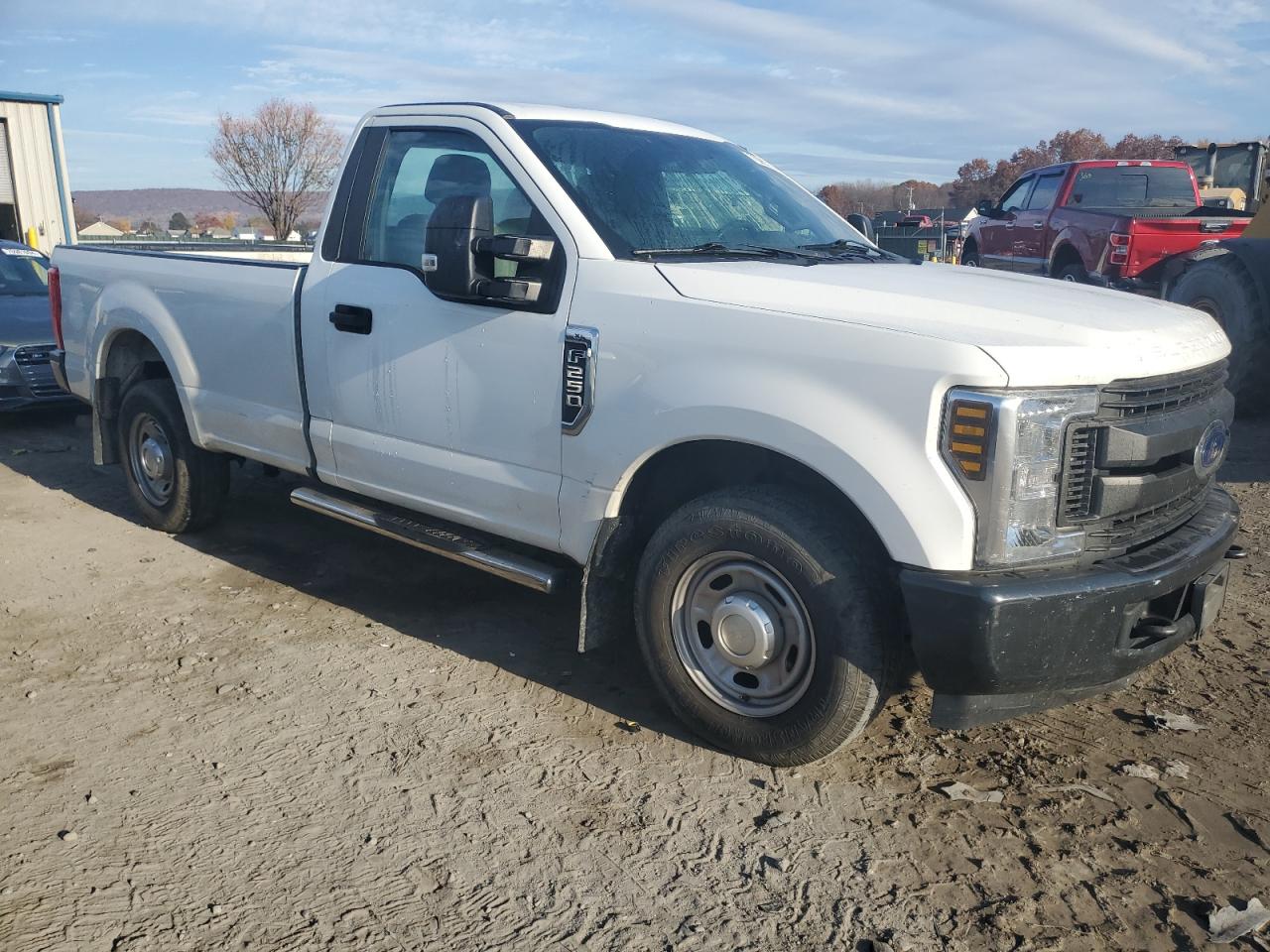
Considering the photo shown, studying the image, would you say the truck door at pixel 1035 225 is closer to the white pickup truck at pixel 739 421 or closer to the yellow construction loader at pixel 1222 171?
the yellow construction loader at pixel 1222 171

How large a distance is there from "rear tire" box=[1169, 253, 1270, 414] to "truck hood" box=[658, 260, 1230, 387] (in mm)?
4760

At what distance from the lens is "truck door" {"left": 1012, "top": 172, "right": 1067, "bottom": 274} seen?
526 inches

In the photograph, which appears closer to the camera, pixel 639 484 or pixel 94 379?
pixel 639 484

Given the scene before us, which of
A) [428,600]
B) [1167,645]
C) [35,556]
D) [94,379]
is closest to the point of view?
[1167,645]

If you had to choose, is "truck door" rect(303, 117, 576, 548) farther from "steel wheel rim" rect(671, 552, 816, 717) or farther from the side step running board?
"steel wheel rim" rect(671, 552, 816, 717)

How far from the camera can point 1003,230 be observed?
569 inches

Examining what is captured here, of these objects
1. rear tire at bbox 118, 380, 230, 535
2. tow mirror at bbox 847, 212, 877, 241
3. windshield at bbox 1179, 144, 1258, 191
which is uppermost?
windshield at bbox 1179, 144, 1258, 191

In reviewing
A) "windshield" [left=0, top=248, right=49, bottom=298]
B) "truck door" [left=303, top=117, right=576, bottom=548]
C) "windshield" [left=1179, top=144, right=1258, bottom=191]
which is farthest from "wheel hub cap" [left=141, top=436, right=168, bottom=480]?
"windshield" [left=1179, top=144, right=1258, bottom=191]

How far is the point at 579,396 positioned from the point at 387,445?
3.59 ft

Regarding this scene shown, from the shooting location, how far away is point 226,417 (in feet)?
17.1

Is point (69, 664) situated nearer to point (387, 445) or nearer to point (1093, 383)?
point (387, 445)

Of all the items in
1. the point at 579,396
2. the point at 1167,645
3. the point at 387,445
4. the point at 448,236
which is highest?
the point at 448,236

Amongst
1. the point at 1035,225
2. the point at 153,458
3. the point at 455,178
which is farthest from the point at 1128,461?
the point at 1035,225

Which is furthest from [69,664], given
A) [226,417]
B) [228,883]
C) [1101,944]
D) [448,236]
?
[1101,944]
